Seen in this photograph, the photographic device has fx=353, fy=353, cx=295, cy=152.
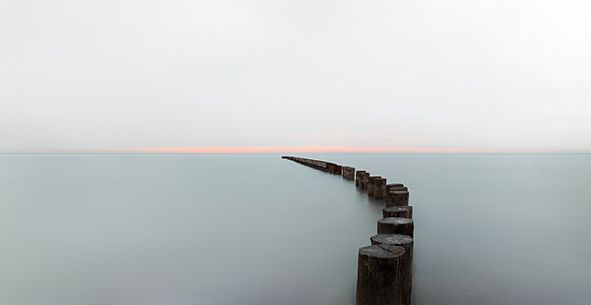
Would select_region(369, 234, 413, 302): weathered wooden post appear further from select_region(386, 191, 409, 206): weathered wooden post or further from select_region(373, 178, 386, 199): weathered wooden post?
select_region(373, 178, 386, 199): weathered wooden post

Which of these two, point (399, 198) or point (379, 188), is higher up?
point (399, 198)

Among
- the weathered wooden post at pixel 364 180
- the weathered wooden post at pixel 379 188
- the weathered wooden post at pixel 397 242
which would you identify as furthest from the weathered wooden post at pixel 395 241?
the weathered wooden post at pixel 364 180

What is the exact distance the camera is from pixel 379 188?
11797 millimetres

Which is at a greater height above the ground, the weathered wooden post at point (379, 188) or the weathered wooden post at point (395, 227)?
the weathered wooden post at point (395, 227)

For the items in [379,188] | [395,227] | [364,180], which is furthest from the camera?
[364,180]

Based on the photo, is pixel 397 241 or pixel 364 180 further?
pixel 364 180

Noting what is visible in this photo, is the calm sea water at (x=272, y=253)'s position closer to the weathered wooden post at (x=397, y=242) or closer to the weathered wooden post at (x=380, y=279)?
the weathered wooden post at (x=397, y=242)

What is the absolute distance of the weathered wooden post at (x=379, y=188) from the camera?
11551mm

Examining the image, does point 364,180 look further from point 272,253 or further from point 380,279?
point 380,279

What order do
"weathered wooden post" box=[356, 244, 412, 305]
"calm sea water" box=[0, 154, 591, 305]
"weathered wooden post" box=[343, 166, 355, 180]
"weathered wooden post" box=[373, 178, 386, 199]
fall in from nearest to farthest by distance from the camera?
1. "weathered wooden post" box=[356, 244, 412, 305]
2. "calm sea water" box=[0, 154, 591, 305]
3. "weathered wooden post" box=[373, 178, 386, 199]
4. "weathered wooden post" box=[343, 166, 355, 180]

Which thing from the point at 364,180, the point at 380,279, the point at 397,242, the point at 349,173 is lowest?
the point at 349,173

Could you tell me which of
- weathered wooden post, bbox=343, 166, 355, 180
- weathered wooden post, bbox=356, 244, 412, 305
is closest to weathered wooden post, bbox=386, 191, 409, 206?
weathered wooden post, bbox=356, 244, 412, 305

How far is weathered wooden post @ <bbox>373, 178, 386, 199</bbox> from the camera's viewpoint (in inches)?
455

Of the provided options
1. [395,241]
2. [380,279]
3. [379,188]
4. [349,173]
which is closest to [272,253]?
[395,241]
